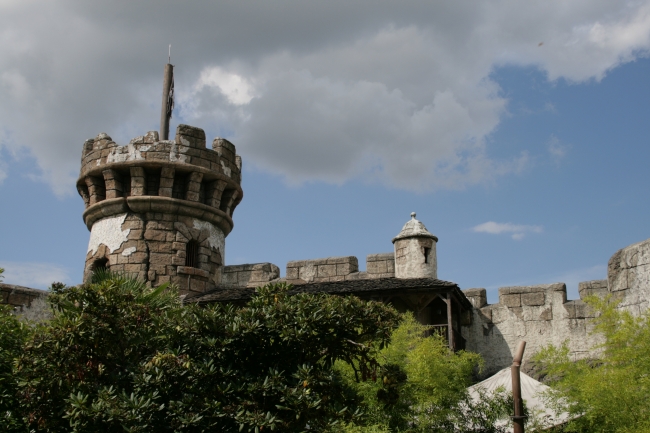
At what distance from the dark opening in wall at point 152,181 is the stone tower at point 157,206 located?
21mm

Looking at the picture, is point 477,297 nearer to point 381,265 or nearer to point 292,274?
point 381,265

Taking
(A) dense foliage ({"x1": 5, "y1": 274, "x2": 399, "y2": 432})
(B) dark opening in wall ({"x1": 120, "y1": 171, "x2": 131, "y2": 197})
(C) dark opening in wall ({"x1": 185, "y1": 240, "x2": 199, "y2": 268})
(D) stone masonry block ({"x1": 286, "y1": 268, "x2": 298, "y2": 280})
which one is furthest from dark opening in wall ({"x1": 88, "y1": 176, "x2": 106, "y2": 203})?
(A) dense foliage ({"x1": 5, "y1": 274, "x2": 399, "y2": 432})

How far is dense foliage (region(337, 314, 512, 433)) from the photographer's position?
11.9 metres

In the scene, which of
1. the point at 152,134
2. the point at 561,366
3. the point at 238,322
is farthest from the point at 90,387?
the point at 152,134

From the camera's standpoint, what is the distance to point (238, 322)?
350 inches

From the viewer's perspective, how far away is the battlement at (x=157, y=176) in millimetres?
17594

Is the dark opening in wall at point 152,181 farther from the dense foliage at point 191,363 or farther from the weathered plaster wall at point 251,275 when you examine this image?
the dense foliage at point 191,363

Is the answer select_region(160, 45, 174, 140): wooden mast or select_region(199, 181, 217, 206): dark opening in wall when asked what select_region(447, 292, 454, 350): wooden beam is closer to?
select_region(199, 181, 217, 206): dark opening in wall

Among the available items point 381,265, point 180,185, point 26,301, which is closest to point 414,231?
point 381,265

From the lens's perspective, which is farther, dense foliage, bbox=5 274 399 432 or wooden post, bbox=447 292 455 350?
wooden post, bbox=447 292 455 350

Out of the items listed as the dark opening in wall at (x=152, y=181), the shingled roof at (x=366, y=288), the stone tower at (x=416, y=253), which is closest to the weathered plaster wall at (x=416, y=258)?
the stone tower at (x=416, y=253)

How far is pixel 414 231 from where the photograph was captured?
56.4 ft

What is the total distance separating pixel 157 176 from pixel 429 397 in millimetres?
8369

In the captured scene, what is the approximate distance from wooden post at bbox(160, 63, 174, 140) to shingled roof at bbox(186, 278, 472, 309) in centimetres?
405
